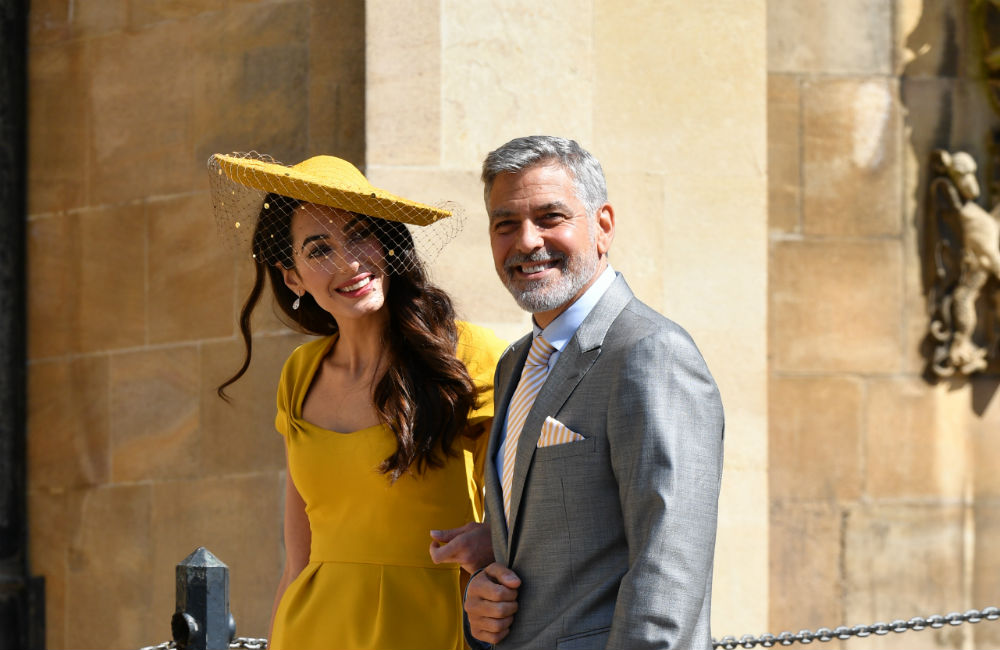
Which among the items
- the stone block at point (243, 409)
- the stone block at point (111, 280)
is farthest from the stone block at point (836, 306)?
the stone block at point (111, 280)

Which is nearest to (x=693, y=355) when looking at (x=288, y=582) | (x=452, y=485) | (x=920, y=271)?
(x=452, y=485)

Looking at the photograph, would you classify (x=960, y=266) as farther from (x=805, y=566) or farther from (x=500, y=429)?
(x=500, y=429)

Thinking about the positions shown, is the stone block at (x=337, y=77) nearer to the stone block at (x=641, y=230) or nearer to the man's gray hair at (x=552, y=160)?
the stone block at (x=641, y=230)

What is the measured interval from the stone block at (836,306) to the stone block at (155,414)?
226cm

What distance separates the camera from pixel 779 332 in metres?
5.53

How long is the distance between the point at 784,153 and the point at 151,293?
256cm

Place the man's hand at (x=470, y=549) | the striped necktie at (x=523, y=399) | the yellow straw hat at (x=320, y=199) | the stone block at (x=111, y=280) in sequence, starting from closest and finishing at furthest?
the striped necktie at (x=523, y=399) → the man's hand at (x=470, y=549) → the yellow straw hat at (x=320, y=199) → the stone block at (x=111, y=280)

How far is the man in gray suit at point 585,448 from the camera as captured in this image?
7.61 feet

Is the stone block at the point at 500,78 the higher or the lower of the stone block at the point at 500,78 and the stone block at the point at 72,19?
the lower

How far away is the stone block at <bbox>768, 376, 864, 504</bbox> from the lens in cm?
546

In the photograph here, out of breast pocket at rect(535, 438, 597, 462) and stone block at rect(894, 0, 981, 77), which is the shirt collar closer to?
breast pocket at rect(535, 438, 597, 462)

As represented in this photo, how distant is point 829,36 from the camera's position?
5582 millimetres

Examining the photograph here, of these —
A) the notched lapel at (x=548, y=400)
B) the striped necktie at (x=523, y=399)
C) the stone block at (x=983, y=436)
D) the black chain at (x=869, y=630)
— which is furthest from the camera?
the stone block at (x=983, y=436)

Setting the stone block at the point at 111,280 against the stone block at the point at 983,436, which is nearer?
the stone block at the point at 983,436
